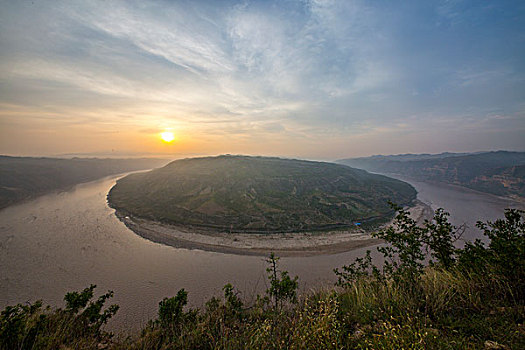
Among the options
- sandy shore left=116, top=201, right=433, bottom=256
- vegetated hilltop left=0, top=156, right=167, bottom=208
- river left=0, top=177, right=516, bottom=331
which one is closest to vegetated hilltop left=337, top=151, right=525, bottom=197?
river left=0, top=177, right=516, bottom=331

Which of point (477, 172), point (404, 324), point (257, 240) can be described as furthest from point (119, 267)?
point (477, 172)

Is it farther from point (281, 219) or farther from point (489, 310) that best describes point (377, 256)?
point (489, 310)

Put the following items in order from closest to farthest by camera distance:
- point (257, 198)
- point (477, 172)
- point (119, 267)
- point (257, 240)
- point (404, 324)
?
1. point (404, 324)
2. point (119, 267)
3. point (257, 240)
4. point (257, 198)
5. point (477, 172)

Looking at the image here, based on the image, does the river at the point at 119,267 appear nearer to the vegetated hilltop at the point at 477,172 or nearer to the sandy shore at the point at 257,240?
the sandy shore at the point at 257,240

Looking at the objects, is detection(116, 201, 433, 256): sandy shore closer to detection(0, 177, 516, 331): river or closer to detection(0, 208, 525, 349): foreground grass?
detection(0, 177, 516, 331): river

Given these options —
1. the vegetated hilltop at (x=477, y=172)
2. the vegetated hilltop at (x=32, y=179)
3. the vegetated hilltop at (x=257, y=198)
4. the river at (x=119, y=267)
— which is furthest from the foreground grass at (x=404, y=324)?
the vegetated hilltop at (x=477, y=172)

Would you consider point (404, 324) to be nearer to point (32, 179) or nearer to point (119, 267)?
point (119, 267)

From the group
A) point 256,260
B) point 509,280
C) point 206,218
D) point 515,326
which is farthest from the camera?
point 206,218

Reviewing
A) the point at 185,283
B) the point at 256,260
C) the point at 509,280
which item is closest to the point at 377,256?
the point at 256,260
